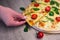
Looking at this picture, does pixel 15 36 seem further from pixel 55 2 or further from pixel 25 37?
pixel 55 2

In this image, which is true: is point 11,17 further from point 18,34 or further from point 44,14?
point 44,14

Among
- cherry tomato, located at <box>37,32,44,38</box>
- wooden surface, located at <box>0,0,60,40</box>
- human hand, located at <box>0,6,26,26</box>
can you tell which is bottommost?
wooden surface, located at <box>0,0,60,40</box>

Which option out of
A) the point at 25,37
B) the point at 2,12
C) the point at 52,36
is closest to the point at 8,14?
the point at 2,12

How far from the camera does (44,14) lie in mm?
853

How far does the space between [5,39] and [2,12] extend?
143 millimetres

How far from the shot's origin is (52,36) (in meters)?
0.75

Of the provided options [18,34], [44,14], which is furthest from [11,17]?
[44,14]

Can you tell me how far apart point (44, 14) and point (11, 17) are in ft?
0.64

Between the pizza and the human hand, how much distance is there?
1.9 inches

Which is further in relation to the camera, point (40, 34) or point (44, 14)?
point (44, 14)

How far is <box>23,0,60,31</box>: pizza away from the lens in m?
0.79

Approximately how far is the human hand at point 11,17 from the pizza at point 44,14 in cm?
5

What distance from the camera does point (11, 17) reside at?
30.5 inches

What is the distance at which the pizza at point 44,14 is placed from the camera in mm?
789
